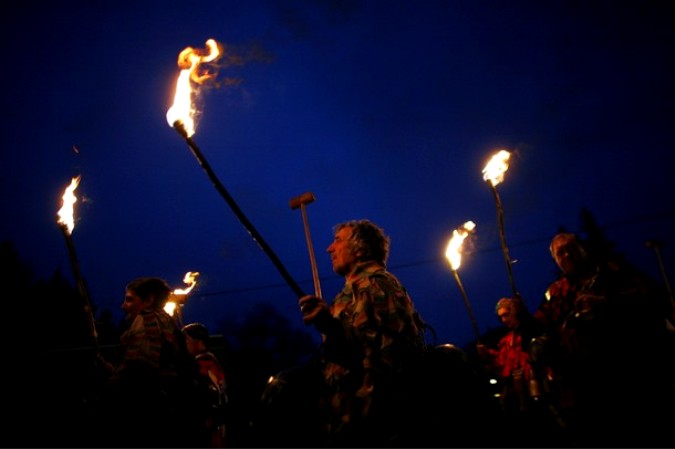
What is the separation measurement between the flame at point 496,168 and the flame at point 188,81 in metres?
4.06

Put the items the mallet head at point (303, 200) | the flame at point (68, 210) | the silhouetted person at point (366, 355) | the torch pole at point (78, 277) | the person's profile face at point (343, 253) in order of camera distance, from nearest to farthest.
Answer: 1. the silhouetted person at point (366, 355)
2. the person's profile face at point (343, 253)
3. the torch pole at point (78, 277)
4. the flame at point (68, 210)
5. the mallet head at point (303, 200)

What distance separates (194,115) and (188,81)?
24cm

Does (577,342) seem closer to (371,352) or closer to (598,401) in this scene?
(598,401)

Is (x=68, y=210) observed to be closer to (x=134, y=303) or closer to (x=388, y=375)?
(x=134, y=303)

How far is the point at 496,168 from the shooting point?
5992mm

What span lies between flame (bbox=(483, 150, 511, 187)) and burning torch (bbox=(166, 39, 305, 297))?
4.11m

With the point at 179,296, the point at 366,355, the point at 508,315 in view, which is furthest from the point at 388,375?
the point at 508,315

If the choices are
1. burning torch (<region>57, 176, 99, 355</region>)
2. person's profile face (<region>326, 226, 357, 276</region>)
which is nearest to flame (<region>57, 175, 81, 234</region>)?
burning torch (<region>57, 176, 99, 355</region>)

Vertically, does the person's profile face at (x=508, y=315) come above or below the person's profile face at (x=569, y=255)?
below

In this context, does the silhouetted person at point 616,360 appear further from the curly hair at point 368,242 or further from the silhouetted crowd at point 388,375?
the curly hair at point 368,242

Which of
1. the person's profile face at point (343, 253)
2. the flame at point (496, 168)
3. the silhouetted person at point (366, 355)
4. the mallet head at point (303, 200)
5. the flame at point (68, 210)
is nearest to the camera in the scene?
the silhouetted person at point (366, 355)

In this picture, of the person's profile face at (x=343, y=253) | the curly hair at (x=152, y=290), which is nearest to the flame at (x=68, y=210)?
the curly hair at (x=152, y=290)

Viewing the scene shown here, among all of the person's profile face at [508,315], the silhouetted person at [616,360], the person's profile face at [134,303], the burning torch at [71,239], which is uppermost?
the burning torch at [71,239]

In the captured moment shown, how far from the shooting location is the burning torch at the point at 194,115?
7.83 feet
